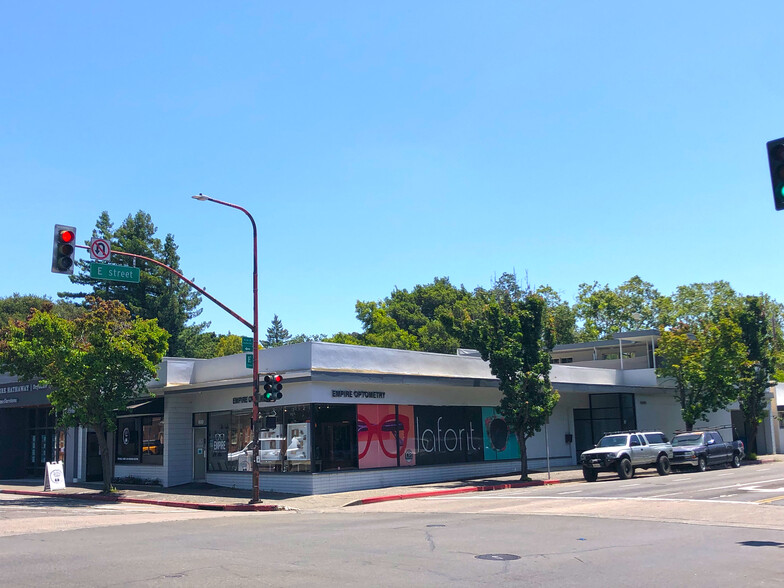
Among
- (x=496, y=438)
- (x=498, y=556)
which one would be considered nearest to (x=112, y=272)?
(x=498, y=556)

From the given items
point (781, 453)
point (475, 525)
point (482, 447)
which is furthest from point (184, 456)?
point (781, 453)

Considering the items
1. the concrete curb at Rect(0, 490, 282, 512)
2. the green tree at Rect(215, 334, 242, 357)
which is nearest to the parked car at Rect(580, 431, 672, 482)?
the concrete curb at Rect(0, 490, 282, 512)

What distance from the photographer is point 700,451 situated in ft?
104

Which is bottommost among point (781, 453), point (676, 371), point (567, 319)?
point (781, 453)

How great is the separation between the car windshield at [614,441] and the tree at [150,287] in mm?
38143

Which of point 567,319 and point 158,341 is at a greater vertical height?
point 567,319

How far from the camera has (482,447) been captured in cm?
3153

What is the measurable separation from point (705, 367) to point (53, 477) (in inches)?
1187

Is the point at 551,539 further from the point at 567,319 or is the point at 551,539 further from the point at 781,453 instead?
the point at 567,319

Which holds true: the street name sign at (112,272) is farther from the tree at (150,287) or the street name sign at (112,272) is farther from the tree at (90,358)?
the tree at (150,287)

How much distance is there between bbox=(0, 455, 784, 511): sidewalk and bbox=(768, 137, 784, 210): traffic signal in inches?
607

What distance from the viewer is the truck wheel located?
28797 mm

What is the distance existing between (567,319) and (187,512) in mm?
58338

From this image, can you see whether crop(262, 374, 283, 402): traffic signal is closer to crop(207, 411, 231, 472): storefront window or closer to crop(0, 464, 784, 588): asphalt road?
crop(0, 464, 784, 588): asphalt road
